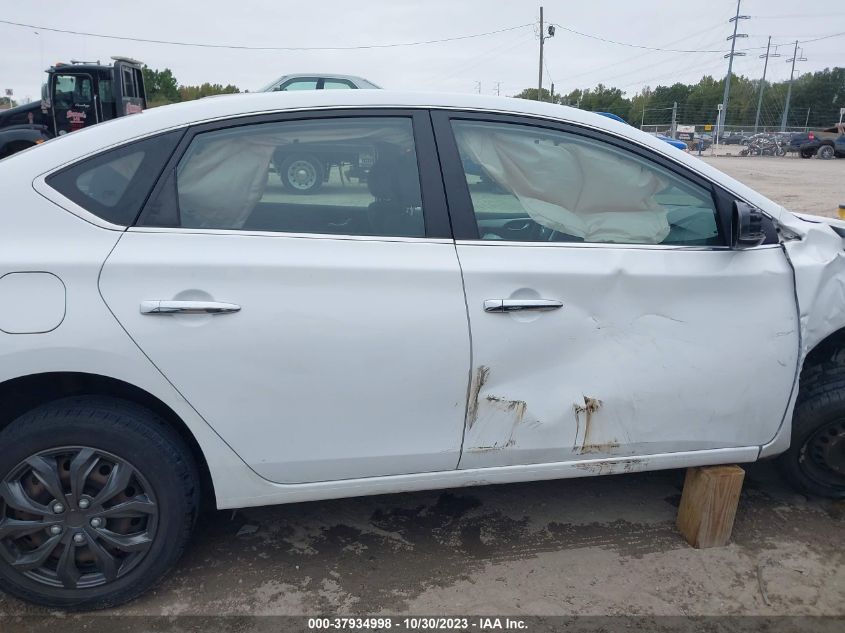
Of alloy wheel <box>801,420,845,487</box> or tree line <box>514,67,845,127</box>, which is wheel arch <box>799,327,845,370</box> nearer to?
alloy wheel <box>801,420,845,487</box>

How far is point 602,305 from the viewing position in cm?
243

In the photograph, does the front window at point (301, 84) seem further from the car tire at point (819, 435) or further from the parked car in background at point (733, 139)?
the parked car in background at point (733, 139)

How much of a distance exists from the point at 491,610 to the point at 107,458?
1456mm

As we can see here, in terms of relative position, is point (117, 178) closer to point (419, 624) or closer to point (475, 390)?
point (475, 390)

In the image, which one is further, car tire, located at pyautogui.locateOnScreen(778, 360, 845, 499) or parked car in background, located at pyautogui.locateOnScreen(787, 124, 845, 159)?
parked car in background, located at pyautogui.locateOnScreen(787, 124, 845, 159)

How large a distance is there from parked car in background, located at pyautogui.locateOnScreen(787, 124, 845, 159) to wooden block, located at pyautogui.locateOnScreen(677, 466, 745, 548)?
35.2 meters

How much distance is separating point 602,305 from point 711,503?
1.00 metres

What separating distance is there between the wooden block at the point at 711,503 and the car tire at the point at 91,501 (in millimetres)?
2001

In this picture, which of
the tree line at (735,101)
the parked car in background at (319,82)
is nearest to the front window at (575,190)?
the parked car in background at (319,82)

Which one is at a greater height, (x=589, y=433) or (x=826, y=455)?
(x=589, y=433)

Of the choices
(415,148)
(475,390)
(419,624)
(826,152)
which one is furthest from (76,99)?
(826,152)

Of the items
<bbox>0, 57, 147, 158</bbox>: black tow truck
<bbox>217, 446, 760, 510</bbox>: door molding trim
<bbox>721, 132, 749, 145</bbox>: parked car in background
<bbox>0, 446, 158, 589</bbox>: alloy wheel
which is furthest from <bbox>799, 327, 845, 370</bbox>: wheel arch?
<bbox>721, 132, 749, 145</bbox>: parked car in background

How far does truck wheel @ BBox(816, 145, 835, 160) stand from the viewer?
31984mm

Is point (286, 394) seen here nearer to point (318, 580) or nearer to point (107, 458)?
point (107, 458)
